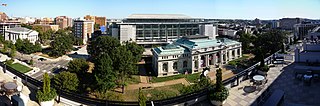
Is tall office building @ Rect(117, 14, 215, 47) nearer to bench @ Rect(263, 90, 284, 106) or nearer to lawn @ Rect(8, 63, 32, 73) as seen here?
lawn @ Rect(8, 63, 32, 73)

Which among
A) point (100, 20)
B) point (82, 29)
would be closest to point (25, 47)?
point (82, 29)

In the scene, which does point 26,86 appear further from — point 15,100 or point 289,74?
point 289,74

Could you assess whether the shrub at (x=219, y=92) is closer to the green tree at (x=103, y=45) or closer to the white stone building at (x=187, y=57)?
the white stone building at (x=187, y=57)

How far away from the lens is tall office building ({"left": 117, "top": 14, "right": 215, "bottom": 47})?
42.9 m

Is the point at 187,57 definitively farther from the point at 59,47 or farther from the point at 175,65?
the point at 59,47

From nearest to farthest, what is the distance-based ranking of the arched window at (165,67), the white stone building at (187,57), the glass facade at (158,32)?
the white stone building at (187,57) < the arched window at (165,67) < the glass facade at (158,32)

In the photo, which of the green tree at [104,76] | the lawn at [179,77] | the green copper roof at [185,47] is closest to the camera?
the green tree at [104,76]

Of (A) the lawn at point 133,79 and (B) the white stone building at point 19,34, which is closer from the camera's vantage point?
(A) the lawn at point 133,79

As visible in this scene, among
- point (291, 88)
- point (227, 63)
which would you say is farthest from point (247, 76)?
point (227, 63)

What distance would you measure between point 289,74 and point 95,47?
1056 inches

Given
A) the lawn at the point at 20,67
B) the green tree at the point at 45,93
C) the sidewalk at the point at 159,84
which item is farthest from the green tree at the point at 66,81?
the lawn at the point at 20,67

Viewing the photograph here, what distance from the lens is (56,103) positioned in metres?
9.72

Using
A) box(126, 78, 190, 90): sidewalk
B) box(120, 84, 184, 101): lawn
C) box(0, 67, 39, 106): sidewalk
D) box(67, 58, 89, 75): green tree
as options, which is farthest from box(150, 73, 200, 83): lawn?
box(0, 67, 39, 106): sidewalk

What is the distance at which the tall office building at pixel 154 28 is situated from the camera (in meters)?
42.9
